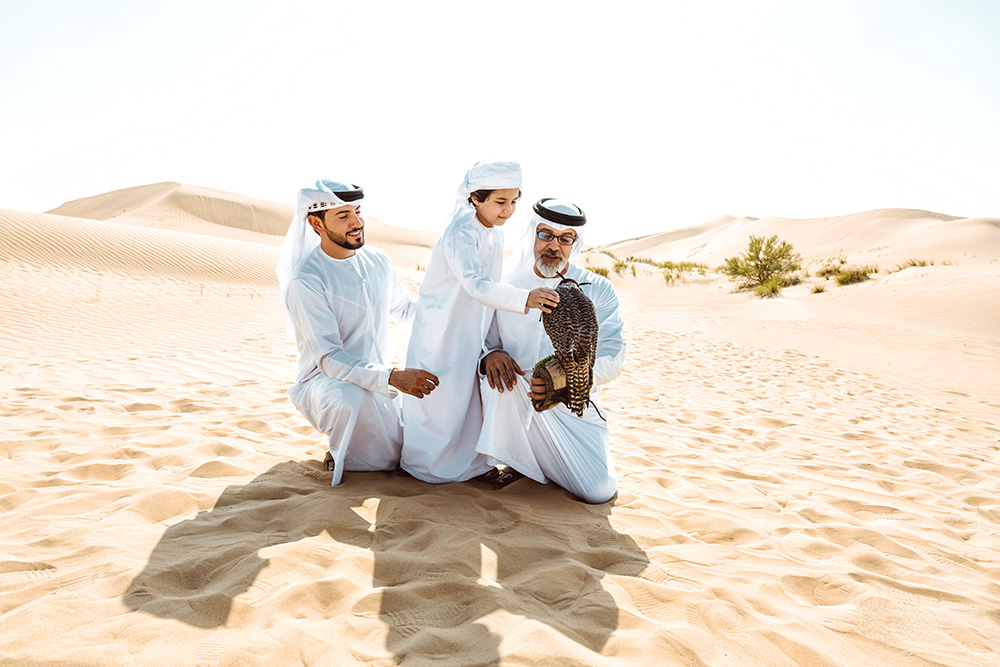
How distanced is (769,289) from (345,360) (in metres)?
15.9

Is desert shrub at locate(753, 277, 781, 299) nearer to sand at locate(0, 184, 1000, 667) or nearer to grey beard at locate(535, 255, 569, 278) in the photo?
sand at locate(0, 184, 1000, 667)

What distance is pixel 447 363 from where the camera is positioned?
3225 millimetres

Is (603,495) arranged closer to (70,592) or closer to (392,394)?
(392,394)

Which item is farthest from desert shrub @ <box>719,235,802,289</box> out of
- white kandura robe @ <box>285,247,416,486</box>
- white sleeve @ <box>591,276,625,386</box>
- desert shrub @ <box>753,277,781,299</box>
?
white kandura robe @ <box>285,247,416,486</box>

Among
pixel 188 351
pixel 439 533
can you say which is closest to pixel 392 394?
pixel 439 533

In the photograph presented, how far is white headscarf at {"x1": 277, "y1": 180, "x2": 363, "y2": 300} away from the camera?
3.24 m

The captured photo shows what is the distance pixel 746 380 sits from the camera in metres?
→ 7.28

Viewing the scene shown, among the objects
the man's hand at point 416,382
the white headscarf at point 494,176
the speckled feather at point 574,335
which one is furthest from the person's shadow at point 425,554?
the white headscarf at point 494,176

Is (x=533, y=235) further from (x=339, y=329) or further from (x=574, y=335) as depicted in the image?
(x=339, y=329)

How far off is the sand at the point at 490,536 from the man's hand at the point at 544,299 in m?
0.99

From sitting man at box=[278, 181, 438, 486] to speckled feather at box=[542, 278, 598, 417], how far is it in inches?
35.8

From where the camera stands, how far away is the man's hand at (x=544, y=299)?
2580 mm

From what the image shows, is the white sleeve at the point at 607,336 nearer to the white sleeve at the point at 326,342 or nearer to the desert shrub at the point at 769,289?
the white sleeve at the point at 326,342

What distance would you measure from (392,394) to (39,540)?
4.99 feet
